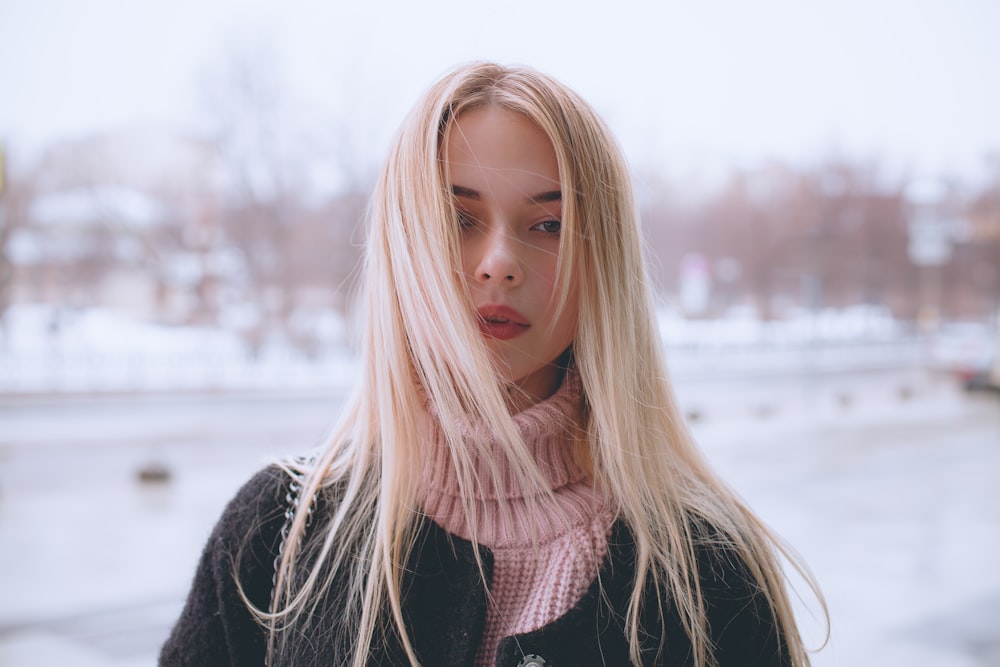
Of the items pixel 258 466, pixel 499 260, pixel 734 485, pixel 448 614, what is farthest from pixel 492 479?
pixel 258 466

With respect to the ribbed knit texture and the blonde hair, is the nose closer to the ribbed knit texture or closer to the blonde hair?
the blonde hair

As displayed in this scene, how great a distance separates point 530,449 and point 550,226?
0.91 feet

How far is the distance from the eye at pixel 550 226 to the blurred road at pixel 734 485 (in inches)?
18.4

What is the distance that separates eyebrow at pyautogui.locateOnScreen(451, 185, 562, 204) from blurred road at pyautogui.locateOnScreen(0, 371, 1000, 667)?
1.41ft

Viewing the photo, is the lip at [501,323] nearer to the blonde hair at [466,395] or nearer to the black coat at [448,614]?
the blonde hair at [466,395]

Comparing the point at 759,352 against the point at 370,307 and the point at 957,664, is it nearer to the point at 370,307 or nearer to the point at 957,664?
the point at 957,664

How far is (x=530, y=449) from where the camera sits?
1.01 metres

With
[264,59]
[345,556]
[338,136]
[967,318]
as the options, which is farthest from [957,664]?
[967,318]

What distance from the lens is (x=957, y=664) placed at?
3.55 m

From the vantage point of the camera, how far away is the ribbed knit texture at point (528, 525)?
953 millimetres

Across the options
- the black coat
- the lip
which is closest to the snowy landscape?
the black coat

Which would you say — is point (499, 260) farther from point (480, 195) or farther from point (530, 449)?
point (530, 449)

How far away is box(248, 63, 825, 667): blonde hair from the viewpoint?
96 cm

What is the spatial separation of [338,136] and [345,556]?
680 inches
